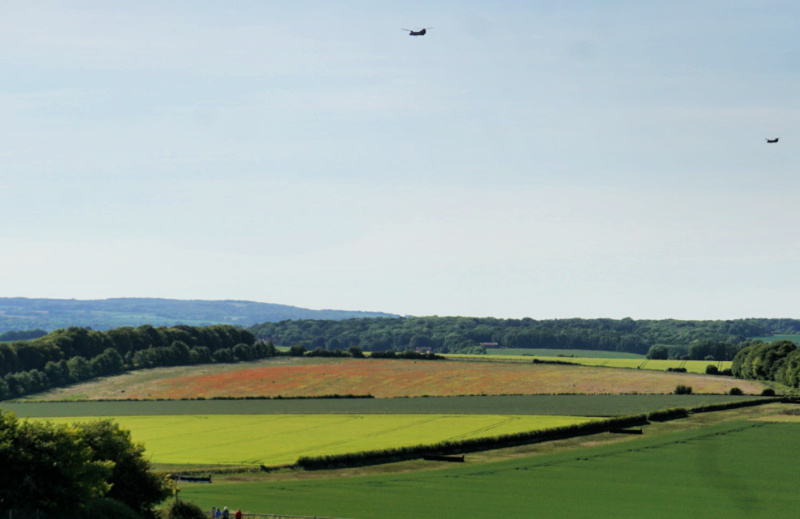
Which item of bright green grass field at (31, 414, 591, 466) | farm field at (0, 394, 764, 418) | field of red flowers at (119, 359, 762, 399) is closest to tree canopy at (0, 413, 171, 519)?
bright green grass field at (31, 414, 591, 466)

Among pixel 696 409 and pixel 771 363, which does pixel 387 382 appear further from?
pixel 771 363

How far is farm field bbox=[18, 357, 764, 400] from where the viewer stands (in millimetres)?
146125

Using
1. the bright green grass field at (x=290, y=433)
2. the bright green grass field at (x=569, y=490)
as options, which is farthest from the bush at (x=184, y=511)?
the bright green grass field at (x=290, y=433)

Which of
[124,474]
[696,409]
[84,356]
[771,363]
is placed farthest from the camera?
[84,356]

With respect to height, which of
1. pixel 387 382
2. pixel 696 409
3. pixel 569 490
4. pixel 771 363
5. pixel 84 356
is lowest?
pixel 569 490

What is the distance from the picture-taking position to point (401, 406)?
12638 centimetres

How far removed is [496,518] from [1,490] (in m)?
29.0

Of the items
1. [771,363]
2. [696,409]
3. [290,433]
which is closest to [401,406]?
[290,433]

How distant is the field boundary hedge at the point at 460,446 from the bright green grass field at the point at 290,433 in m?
2.90

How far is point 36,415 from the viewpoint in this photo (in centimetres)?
12562

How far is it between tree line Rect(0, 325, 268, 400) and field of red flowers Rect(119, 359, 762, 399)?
53.7ft

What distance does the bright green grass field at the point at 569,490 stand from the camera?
60.3 metres

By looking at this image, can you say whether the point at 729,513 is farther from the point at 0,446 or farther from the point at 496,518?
the point at 0,446

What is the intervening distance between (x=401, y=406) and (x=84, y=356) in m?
82.4
